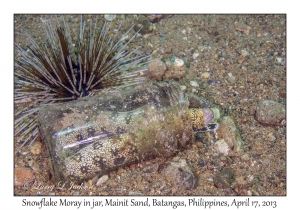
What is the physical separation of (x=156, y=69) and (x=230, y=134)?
121 cm

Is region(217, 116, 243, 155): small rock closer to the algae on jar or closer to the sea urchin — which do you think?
the algae on jar

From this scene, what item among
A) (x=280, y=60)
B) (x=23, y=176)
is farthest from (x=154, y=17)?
(x=23, y=176)

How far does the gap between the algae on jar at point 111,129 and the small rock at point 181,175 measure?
0.61 feet

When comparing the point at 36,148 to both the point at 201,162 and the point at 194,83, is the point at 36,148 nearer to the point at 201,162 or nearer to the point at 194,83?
the point at 201,162

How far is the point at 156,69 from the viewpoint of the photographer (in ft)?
12.0

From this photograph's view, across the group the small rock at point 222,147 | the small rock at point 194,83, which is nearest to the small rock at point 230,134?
the small rock at point 222,147

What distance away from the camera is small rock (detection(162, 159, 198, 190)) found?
2.79m

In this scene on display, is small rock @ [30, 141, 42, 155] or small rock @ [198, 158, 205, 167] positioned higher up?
small rock @ [30, 141, 42, 155]

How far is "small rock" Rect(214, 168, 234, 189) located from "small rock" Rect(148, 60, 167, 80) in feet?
4.62

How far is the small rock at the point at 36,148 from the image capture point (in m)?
3.05

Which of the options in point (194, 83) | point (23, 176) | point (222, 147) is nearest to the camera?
point (23, 176)

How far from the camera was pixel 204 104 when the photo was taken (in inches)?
126

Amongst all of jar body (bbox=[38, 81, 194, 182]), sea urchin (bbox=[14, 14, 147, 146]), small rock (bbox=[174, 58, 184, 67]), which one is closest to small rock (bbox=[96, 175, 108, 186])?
jar body (bbox=[38, 81, 194, 182])

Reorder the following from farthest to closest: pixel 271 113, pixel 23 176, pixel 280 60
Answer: pixel 280 60, pixel 271 113, pixel 23 176
